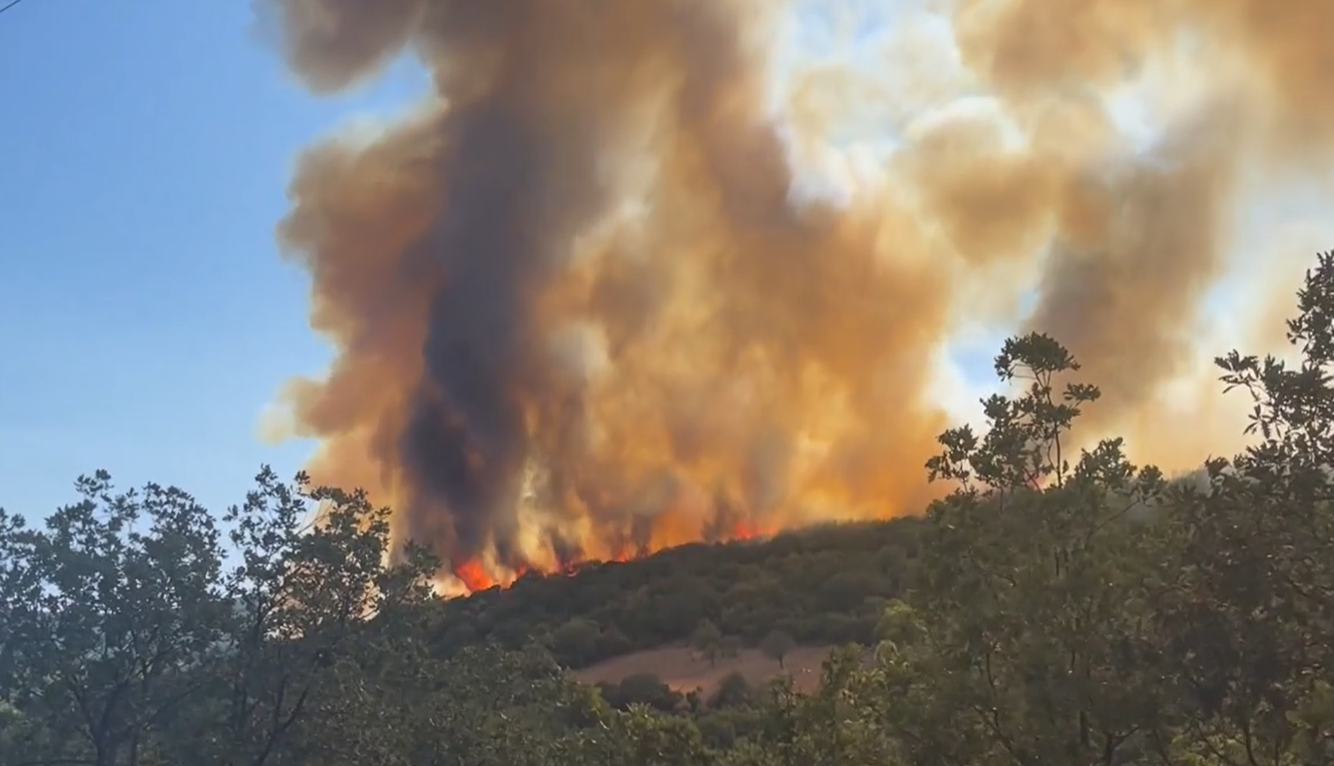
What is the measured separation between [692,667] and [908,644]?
45964 mm

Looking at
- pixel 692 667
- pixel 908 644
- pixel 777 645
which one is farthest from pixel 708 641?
Answer: pixel 908 644

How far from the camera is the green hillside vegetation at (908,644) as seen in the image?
1025 cm

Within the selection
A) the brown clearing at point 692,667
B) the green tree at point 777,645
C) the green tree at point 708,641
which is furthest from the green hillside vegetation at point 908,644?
the green tree at point 708,641

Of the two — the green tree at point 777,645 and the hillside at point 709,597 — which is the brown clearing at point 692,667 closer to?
the green tree at point 777,645

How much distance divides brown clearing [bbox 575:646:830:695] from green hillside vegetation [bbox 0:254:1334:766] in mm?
17219

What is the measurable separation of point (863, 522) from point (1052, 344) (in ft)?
242

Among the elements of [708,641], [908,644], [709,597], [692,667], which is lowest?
[908,644]

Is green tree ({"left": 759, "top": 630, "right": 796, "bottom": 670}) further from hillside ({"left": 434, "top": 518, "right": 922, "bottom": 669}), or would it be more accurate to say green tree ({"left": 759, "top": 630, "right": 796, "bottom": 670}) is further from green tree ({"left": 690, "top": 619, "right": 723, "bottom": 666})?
green tree ({"left": 690, "top": 619, "right": 723, "bottom": 666})

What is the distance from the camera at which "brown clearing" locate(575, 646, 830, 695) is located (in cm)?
5300

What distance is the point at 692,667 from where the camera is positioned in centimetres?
5866

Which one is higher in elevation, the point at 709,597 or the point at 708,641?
the point at 709,597

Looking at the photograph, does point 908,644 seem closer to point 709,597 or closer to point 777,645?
point 777,645

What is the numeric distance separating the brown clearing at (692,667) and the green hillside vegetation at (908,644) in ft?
56.5

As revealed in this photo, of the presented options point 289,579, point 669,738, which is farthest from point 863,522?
point 669,738
